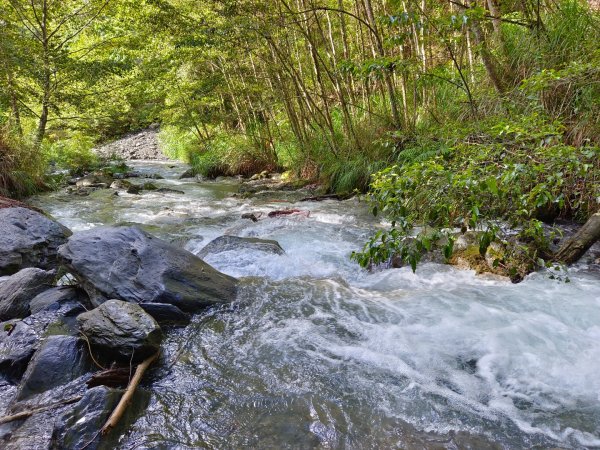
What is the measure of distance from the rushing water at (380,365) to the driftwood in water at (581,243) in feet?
0.63

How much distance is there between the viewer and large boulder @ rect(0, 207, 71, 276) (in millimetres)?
4488

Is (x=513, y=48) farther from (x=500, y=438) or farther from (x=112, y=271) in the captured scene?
(x=112, y=271)

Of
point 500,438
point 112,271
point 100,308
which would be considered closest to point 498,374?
point 500,438


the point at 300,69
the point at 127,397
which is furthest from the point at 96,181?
the point at 127,397

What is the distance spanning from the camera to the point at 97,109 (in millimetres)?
11469

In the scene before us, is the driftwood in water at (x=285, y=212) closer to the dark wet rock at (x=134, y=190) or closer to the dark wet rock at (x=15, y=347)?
the dark wet rock at (x=15, y=347)

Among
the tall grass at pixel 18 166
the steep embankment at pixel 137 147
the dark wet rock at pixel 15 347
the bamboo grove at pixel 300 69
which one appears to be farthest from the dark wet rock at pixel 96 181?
the dark wet rock at pixel 15 347

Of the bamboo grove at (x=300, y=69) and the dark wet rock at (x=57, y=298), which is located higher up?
the bamboo grove at (x=300, y=69)

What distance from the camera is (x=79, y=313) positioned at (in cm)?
348

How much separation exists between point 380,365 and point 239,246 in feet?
9.44

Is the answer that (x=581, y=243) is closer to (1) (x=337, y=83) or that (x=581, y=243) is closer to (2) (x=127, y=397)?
(2) (x=127, y=397)

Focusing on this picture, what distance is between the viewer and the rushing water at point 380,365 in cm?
230

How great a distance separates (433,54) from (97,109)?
30.4 ft

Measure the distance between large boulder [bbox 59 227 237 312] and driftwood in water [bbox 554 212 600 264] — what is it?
3.59m
